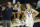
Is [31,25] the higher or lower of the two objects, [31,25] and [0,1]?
the lower

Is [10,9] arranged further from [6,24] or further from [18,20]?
[18,20]

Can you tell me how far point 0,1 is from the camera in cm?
292

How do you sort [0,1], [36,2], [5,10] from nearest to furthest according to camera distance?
[5,10]
[0,1]
[36,2]

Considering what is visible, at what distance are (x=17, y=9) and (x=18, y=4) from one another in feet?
0.55

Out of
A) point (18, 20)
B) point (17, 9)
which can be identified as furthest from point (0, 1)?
point (18, 20)

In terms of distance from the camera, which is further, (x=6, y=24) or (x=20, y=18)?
(x=20, y=18)

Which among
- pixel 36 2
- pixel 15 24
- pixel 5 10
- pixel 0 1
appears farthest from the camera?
pixel 36 2

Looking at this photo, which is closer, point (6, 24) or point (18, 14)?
point (6, 24)

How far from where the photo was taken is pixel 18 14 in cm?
319

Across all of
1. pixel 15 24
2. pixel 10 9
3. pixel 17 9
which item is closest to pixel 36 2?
pixel 17 9

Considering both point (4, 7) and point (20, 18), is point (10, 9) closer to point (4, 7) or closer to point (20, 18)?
point (4, 7)

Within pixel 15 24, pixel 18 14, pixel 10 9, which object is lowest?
pixel 15 24

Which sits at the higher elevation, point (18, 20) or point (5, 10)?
point (5, 10)

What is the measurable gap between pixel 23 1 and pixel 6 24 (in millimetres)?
935
